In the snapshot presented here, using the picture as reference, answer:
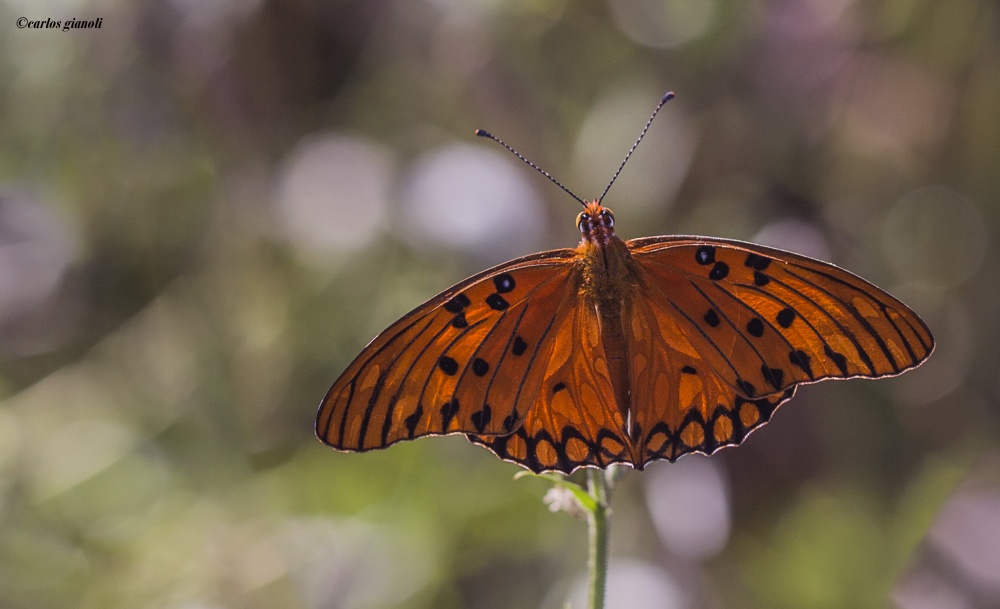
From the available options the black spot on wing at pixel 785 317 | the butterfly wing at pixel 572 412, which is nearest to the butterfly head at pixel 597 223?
the butterfly wing at pixel 572 412

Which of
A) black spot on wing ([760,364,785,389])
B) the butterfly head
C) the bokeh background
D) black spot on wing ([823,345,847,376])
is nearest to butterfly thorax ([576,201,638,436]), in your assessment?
the butterfly head

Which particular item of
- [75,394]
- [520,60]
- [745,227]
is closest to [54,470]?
[75,394]

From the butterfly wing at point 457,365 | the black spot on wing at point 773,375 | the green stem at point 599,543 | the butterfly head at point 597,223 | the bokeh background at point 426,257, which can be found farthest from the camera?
the bokeh background at point 426,257

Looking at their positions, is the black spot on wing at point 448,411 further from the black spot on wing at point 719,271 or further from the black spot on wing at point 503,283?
the black spot on wing at point 719,271

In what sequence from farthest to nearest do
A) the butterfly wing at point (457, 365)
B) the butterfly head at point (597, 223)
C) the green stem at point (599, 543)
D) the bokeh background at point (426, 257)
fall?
1. the bokeh background at point (426, 257)
2. the butterfly head at point (597, 223)
3. the butterfly wing at point (457, 365)
4. the green stem at point (599, 543)

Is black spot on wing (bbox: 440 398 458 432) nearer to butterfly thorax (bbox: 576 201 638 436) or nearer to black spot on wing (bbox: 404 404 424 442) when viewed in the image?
black spot on wing (bbox: 404 404 424 442)

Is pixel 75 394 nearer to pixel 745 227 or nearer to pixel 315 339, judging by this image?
pixel 315 339
